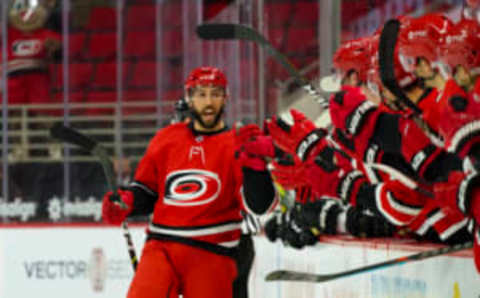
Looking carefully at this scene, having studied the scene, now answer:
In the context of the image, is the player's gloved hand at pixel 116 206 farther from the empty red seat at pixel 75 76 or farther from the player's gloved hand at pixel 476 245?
the empty red seat at pixel 75 76

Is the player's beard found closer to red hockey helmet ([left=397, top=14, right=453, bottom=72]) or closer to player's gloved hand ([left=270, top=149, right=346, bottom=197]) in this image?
player's gloved hand ([left=270, top=149, right=346, bottom=197])

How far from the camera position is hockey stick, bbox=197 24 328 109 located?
1814mm

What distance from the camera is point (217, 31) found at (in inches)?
82.1

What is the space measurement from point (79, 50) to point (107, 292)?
4.64 feet

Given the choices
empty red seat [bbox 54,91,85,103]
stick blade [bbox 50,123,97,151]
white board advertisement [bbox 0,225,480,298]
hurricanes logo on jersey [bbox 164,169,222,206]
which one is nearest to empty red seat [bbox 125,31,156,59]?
empty red seat [bbox 54,91,85,103]

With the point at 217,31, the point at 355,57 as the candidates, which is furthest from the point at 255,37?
the point at 355,57

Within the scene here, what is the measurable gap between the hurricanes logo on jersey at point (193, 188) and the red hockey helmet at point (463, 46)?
141cm

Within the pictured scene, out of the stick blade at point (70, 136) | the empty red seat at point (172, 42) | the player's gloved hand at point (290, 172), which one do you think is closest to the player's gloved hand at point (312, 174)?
the player's gloved hand at point (290, 172)

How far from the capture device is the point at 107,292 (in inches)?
184

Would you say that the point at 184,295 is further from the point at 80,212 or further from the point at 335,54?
the point at 80,212

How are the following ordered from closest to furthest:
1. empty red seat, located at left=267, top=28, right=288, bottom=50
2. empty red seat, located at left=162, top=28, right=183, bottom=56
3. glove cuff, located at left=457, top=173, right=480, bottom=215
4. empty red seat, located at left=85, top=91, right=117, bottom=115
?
glove cuff, located at left=457, top=173, right=480, bottom=215 < empty red seat, located at left=267, top=28, right=288, bottom=50 < empty red seat, located at left=162, top=28, right=183, bottom=56 < empty red seat, located at left=85, top=91, right=117, bottom=115

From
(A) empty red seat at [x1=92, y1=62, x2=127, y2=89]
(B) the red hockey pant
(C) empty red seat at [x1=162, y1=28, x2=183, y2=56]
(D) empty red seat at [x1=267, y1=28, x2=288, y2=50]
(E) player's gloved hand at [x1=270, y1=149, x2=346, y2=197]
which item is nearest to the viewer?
(E) player's gloved hand at [x1=270, y1=149, x2=346, y2=197]

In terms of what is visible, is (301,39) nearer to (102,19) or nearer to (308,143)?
(308,143)

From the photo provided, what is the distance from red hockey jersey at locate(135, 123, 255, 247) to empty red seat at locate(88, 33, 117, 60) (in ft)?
9.15
